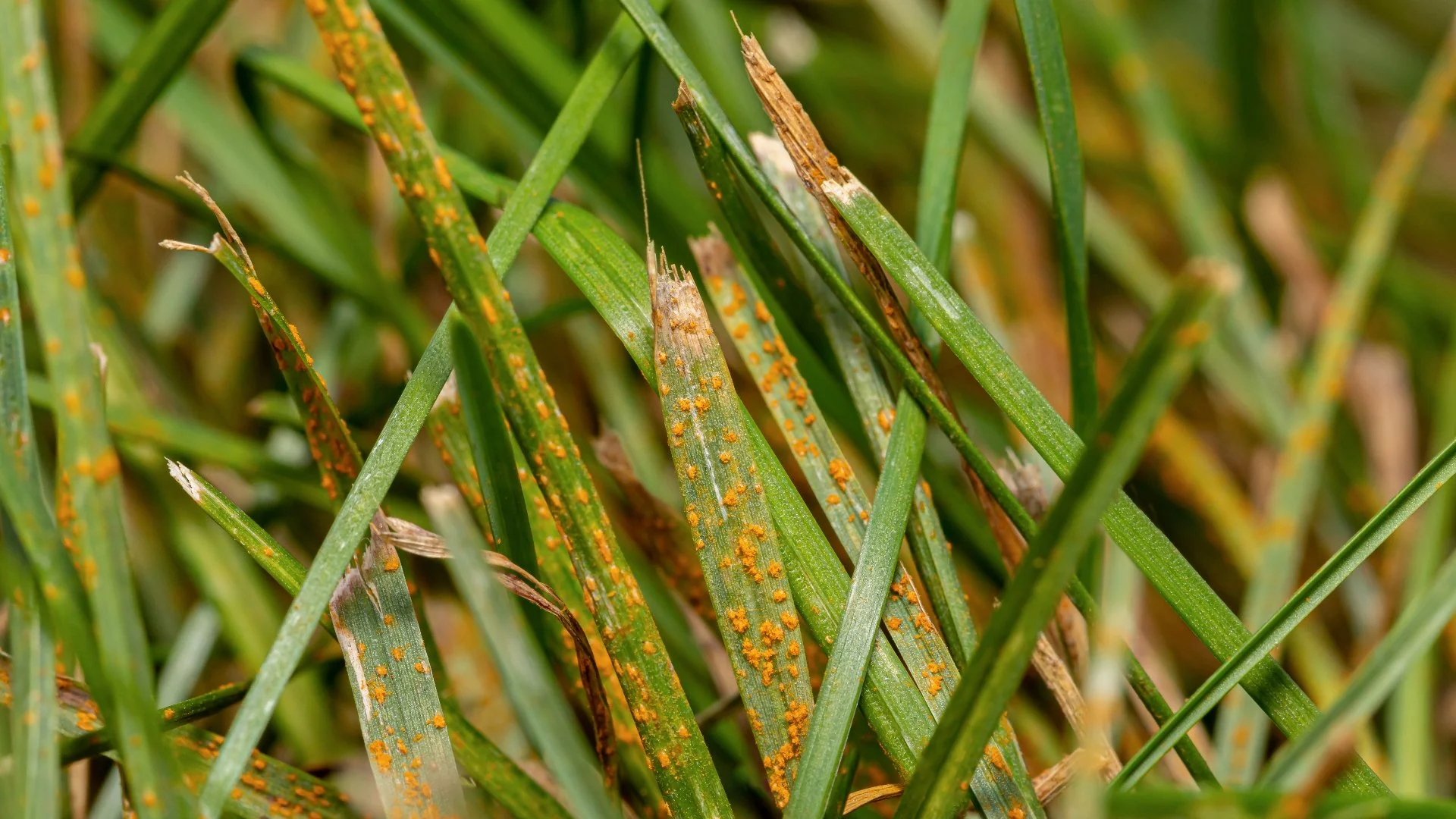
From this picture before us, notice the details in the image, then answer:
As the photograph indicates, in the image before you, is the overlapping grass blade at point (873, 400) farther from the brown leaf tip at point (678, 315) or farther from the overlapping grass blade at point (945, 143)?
the brown leaf tip at point (678, 315)

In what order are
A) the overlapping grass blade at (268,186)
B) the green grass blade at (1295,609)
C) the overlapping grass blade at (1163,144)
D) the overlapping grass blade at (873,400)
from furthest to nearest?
1. the overlapping grass blade at (1163,144)
2. the overlapping grass blade at (268,186)
3. the overlapping grass blade at (873,400)
4. the green grass blade at (1295,609)

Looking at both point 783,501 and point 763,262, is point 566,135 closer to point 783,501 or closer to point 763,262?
point 763,262

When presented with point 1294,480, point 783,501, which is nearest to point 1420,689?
point 1294,480

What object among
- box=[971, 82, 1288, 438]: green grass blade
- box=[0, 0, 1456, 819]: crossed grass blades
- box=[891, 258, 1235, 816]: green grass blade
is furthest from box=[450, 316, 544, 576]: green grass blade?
box=[971, 82, 1288, 438]: green grass blade

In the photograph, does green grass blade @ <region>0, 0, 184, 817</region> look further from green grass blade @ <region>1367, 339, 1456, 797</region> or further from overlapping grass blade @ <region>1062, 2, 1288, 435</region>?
overlapping grass blade @ <region>1062, 2, 1288, 435</region>

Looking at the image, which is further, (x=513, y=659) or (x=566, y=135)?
(x=566, y=135)

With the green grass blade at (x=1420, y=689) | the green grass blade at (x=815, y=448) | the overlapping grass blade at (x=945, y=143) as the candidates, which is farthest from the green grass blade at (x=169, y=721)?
the green grass blade at (x=1420, y=689)
